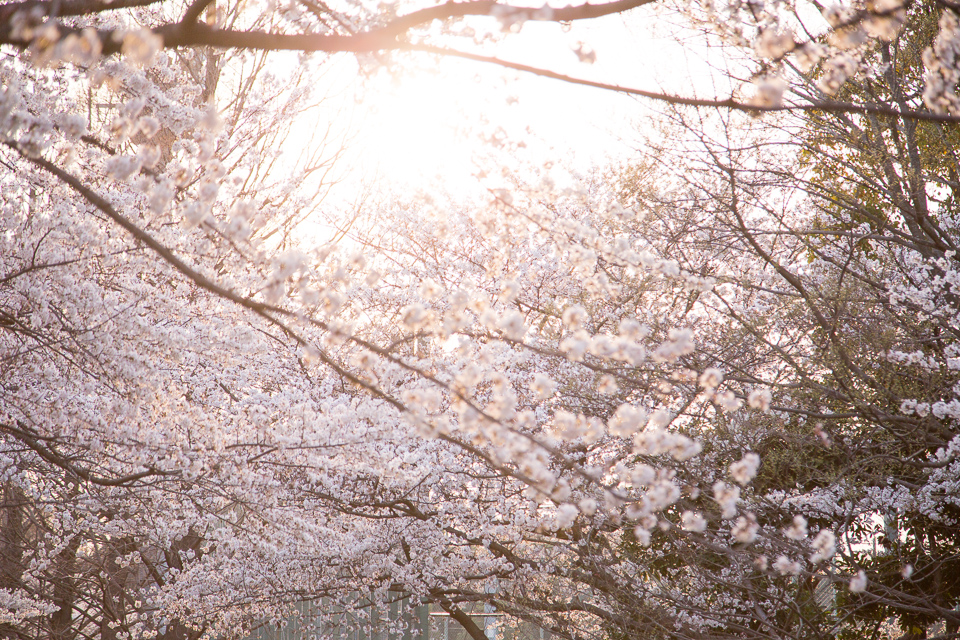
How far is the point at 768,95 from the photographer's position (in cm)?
221

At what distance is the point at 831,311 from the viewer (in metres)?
5.38

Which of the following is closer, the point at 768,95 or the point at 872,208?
the point at 768,95

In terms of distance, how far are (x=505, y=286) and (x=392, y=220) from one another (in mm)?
7197

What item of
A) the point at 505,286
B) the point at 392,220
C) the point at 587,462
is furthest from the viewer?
the point at 392,220

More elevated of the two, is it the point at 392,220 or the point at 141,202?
the point at 392,220

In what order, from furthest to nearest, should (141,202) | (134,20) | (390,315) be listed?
(390,315)
(134,20)
(141,202)

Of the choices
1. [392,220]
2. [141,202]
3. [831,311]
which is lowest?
[831,311]

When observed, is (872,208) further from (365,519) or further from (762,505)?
(365,519)

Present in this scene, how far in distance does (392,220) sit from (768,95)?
26.2ft

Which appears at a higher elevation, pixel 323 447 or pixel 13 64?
pixel 13 64

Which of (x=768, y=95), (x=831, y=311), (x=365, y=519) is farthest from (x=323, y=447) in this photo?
(x=768, y=95)

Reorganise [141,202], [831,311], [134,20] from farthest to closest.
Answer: [134,20]
[141,202]
[831,311]

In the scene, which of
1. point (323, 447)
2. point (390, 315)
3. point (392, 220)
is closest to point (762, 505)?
point (323, 447)

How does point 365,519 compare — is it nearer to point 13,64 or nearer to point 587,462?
point 587,462
